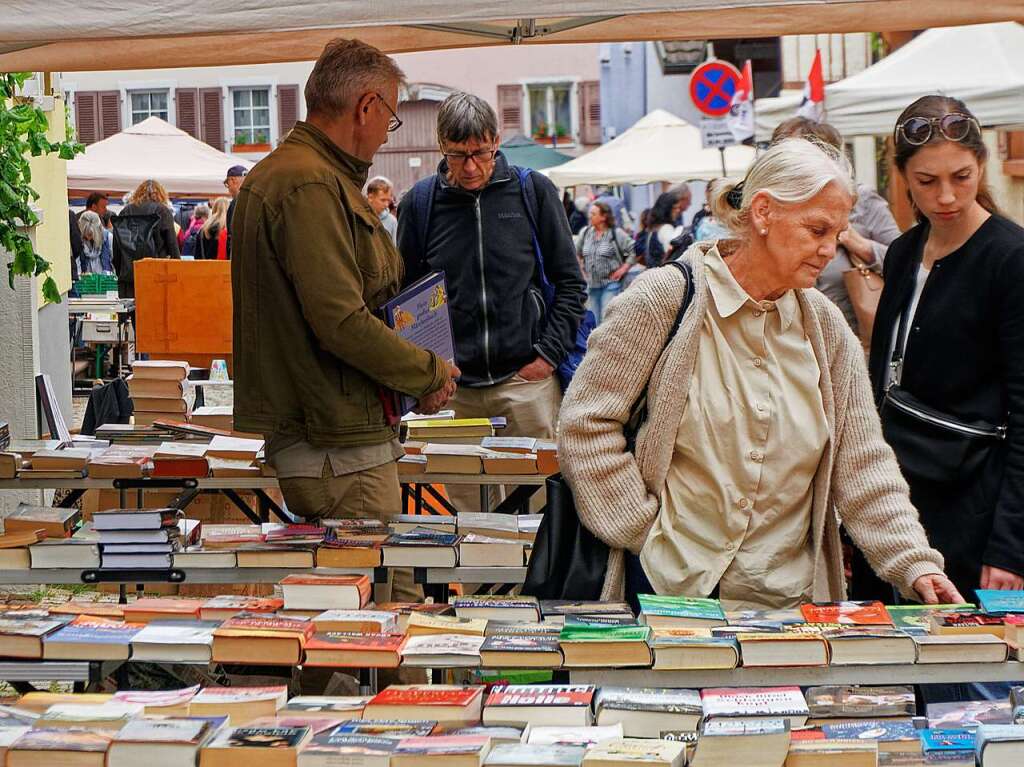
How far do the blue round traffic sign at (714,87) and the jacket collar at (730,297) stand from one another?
10.8m

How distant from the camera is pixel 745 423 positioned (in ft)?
9.97

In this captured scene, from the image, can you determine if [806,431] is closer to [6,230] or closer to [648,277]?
[648,277]

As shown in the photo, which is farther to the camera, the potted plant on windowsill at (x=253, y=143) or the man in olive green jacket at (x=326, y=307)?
the potted plant on windowsill at (x=253, y=143)

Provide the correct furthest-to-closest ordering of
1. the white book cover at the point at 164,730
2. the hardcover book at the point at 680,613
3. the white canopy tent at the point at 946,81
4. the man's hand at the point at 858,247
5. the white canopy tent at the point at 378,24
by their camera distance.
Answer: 1. the white canopy tent at the point at 946,81
2. the man's hand at the point at 858,247
3. the white canopy tent at the point at 378,24
4. the hardcover book at the point at 680,613
5. the white book cover at the point at 164,730

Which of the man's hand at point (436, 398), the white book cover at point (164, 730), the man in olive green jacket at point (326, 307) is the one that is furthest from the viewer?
the man's hand at point (436, 398)

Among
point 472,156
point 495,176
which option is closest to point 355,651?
point 472,156

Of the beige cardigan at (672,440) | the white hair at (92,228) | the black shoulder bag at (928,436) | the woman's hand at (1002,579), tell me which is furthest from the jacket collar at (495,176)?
the white hair at (92,228)

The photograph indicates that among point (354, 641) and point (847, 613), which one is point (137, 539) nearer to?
point (354, 641)

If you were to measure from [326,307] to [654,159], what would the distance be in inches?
691

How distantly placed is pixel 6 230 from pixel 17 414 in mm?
1467

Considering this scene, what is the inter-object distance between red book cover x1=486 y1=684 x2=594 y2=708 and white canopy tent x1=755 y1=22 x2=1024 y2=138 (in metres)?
6.60

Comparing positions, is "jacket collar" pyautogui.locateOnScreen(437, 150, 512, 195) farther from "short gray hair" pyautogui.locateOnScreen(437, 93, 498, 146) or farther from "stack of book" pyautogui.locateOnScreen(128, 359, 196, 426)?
"stack of book" pyautogui.locateOnScreen(128, 359, 196, 426)

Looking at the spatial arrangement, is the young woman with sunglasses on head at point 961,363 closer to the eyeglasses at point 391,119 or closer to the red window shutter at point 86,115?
the eyeglasses at point 391,119

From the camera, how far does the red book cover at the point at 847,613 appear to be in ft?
9.53
